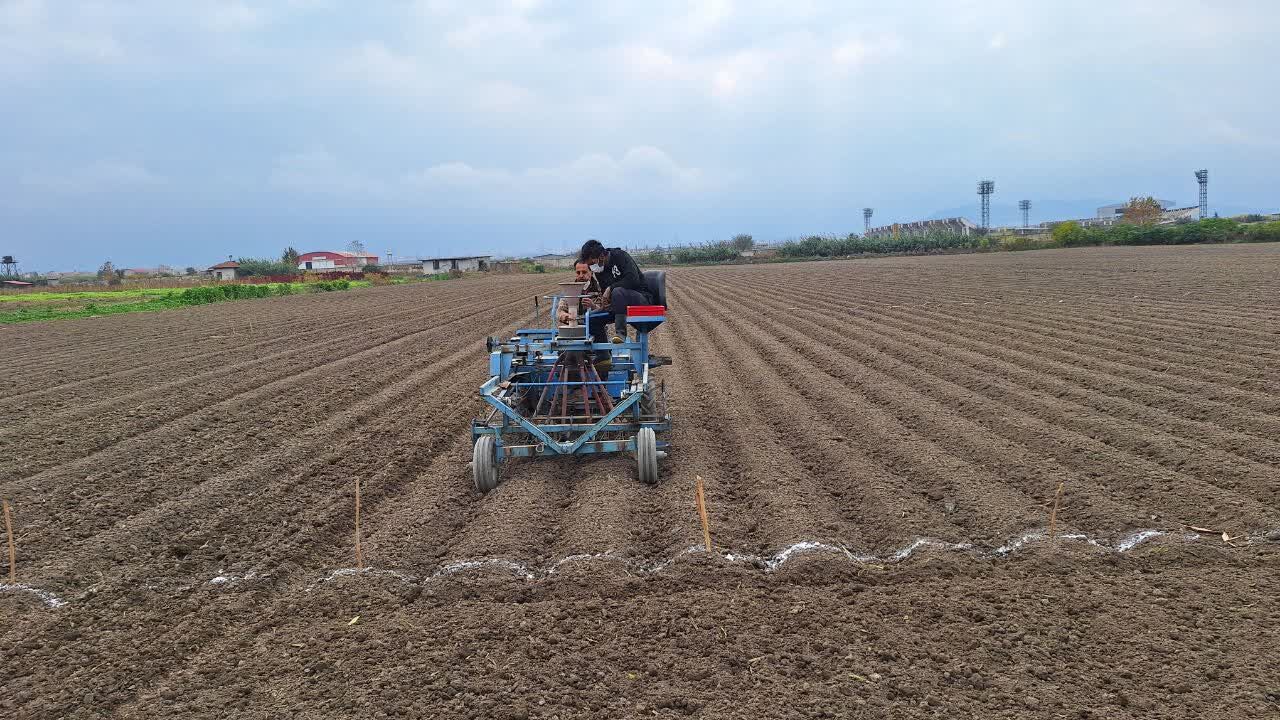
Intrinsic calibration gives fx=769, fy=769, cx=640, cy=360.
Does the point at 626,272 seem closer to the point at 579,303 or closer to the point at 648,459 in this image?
the point at 579,303

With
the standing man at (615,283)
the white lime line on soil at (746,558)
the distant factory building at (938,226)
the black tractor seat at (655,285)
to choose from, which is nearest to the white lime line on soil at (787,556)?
the white lime line on soil at (746,558)

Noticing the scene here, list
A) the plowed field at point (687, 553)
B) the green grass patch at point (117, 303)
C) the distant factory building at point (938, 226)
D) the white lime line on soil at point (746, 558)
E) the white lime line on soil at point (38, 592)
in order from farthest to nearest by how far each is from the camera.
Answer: the distant factory building at point (938, 226) < the green grass patch at point (117, 303) < the white lime line on soil at point (746, 558) < the white lime line on soil at point (38, 592) < the plowed field at point (687, 553)

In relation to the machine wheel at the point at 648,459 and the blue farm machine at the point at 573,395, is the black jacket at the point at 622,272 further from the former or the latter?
the machine wheel at the point at 648,459

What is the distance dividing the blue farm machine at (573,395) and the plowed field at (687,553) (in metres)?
0.30

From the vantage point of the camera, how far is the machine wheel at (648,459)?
21.2ft

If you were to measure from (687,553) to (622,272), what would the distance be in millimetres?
3523

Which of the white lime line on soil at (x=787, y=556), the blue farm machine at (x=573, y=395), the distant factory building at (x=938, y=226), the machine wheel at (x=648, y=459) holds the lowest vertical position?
the white lime line on soil at (x=787, y=556)

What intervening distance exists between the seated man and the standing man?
0.48 feet

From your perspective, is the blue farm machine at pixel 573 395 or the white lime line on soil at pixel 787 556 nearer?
the white lime line on soil at pixel 787 556

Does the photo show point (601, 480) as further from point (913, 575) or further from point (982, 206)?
point (982, 206)

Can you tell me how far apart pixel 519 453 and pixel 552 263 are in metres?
84.7

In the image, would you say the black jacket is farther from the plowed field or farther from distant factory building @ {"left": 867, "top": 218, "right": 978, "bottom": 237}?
distant factory building @ {"left": 867, "top": 218, "right": 978, "bottom": 237}

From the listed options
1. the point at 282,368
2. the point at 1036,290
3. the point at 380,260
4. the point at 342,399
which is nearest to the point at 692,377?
the point at 342,399

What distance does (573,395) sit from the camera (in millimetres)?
8023
